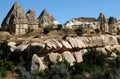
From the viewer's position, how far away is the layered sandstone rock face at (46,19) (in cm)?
6594

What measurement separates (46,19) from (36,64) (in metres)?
23.4

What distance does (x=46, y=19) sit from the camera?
66750 millimetres

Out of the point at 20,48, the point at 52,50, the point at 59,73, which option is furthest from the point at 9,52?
the point at 59,73

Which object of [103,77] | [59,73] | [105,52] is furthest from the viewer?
[105,52]

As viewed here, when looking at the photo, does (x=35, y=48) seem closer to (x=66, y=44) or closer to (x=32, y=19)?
(x=66, y=44)

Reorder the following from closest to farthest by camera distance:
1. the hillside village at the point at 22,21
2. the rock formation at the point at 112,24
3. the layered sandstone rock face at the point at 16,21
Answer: the layered sandstone rock face at the point at 16,21, the hillside village at the point at 22,21, the rock formation at the point at 112,24

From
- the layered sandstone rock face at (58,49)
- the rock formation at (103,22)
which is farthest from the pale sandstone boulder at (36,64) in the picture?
the rock formation at (103,22)

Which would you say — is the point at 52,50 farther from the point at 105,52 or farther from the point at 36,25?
the point at 36,25

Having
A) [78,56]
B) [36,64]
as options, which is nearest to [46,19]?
[78,56]

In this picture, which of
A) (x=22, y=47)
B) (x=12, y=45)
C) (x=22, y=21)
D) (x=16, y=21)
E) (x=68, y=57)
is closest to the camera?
(x=22, y=47)

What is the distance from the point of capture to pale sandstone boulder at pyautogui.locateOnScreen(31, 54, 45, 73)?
143 feet

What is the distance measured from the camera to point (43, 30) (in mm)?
57938

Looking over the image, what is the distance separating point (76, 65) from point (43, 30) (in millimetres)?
14561

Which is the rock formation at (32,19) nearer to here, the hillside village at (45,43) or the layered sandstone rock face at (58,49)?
the hillside village at (45,43)
